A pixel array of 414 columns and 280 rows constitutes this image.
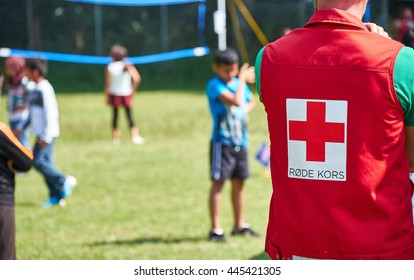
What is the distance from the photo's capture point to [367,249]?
2906 mm

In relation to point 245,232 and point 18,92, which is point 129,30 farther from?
point 245,232

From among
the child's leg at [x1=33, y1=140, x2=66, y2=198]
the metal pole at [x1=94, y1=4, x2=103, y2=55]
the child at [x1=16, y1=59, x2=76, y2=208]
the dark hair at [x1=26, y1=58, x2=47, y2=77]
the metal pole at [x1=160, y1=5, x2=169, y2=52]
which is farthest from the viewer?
the metal pole at [x1=160, y1=5, x2=169, y2=52]

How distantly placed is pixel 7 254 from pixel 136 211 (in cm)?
430

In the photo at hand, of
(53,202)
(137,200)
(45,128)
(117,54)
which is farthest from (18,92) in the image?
(117,54)

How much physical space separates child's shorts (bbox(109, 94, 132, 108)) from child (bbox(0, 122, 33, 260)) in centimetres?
1097

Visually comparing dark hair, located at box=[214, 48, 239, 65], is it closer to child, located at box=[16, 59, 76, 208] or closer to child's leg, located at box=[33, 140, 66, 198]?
child, located at box=[16, 59, 76, 208]

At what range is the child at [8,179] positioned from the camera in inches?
190

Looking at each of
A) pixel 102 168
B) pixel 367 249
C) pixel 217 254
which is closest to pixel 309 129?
pixel 367 249

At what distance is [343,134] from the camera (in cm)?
289

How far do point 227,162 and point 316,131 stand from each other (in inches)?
192

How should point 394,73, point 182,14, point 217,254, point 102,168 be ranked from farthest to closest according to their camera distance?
point 182,14 → point 102,168 → point 217,254 → point 394,73

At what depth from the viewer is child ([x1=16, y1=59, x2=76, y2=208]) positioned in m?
9.42

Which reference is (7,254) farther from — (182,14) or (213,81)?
(182,14)

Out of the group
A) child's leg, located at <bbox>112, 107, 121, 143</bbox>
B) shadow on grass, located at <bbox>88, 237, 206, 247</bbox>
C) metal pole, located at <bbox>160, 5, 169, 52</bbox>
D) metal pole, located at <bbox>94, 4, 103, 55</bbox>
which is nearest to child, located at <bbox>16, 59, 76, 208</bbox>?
shadow on grass, located at <bbox>88, 237, 206, 247</bbox>
